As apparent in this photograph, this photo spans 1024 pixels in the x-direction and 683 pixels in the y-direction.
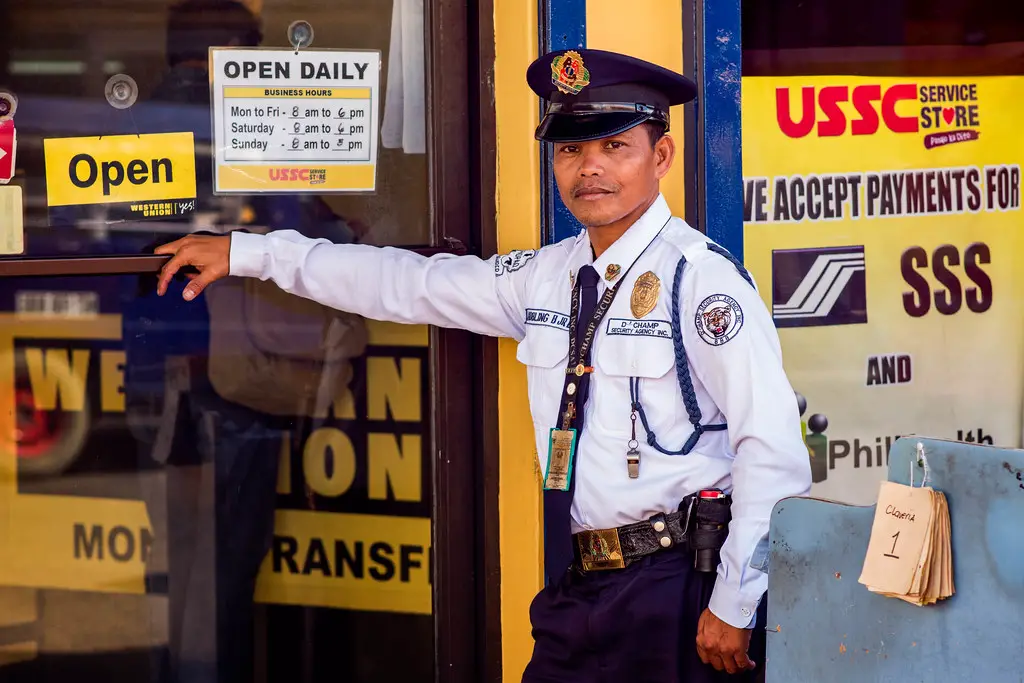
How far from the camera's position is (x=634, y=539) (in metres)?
2.29

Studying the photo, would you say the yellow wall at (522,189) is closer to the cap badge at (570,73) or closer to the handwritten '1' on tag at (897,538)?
the cap badge at (570,73)

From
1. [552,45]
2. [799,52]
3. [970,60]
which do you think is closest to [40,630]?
[552,45]

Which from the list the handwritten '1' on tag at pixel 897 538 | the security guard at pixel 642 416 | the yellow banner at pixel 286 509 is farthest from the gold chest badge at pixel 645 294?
the yellow banner at pixel 286 509

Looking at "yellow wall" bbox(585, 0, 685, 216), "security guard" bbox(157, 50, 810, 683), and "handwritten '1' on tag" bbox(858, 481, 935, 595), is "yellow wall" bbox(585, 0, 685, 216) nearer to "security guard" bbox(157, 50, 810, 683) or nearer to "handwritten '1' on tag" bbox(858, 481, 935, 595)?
"security guard" bbox(157, 50, 810, 683)

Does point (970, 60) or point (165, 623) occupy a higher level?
point (970, 60)

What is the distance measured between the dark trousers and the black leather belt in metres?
0.02

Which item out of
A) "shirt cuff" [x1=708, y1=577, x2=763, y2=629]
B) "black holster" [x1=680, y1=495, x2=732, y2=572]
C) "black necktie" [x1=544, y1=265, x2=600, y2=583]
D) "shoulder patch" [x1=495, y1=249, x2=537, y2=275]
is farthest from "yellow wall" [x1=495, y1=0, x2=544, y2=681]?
"shirt cuff" [x1=708, y1=577, x2=763, y2=629]

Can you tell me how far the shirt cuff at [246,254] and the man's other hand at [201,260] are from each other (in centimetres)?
2

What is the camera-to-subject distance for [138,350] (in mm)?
3025

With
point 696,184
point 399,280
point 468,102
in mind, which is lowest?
point 399,280

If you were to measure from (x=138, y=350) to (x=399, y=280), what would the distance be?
831 millimetres

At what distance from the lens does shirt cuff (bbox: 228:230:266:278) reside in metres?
2.63

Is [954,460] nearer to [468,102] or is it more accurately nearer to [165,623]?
[468,102]

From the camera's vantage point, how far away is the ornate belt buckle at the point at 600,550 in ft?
7.54
